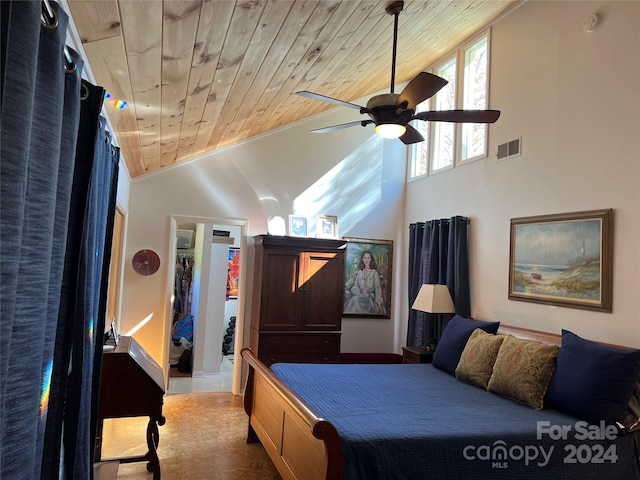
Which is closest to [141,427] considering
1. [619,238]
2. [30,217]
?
[30,217]

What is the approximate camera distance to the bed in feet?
7.42

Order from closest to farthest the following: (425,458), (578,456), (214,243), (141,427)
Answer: (425,458) < (578,456) < (141,427) < (214,243)

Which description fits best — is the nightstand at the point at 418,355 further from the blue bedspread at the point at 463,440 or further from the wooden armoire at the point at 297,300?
the blue bedspread at the point at 463,440

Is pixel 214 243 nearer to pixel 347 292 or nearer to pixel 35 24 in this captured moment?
pixel 347 292

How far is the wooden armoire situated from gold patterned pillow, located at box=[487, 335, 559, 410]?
222 centimetres

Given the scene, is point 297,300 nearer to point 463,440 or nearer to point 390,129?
point 390,129

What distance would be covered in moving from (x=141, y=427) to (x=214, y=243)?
266cm

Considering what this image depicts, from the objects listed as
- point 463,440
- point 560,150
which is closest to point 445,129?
point 560,150

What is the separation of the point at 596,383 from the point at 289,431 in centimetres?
187

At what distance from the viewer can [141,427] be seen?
422 centimetres

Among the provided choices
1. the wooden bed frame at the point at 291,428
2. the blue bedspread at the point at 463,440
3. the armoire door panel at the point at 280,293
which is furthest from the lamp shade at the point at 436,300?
the blue bedspread at the point at 463,440

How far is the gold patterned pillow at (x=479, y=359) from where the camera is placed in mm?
3430

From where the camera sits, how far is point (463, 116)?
301 centimetres

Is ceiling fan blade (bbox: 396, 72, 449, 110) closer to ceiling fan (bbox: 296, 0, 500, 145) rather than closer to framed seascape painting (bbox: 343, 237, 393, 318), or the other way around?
ceiling fan (bbox: 296, 0, 500, 145)
